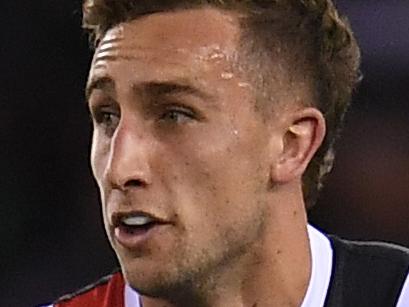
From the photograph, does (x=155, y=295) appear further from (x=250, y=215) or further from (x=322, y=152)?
(x=322, y=152)

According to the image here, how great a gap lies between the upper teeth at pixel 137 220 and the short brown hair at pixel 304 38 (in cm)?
18

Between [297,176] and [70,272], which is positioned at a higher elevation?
[297,176]

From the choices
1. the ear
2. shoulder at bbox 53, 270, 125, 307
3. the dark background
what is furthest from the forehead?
the dark background

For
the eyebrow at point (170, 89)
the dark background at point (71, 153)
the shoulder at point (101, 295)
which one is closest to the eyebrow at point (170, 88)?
the eyebrow at point (170, 89)

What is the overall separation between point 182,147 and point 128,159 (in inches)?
2.2

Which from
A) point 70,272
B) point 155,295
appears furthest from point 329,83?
point 70,272

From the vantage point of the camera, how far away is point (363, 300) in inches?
48.4

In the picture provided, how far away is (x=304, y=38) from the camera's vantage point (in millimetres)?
1196

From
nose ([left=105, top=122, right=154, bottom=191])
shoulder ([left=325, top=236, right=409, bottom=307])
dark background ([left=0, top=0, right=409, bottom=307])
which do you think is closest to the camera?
nose ([left=105, top=122, right=154, bottom=191])

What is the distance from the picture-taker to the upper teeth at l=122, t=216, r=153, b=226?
3.54 feet

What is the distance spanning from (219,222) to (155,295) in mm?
96

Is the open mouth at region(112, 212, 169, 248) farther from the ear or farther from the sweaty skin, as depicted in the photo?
the ear

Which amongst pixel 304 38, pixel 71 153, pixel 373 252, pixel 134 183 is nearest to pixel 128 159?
pixel 134 183

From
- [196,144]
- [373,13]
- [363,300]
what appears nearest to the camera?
[196,144]
